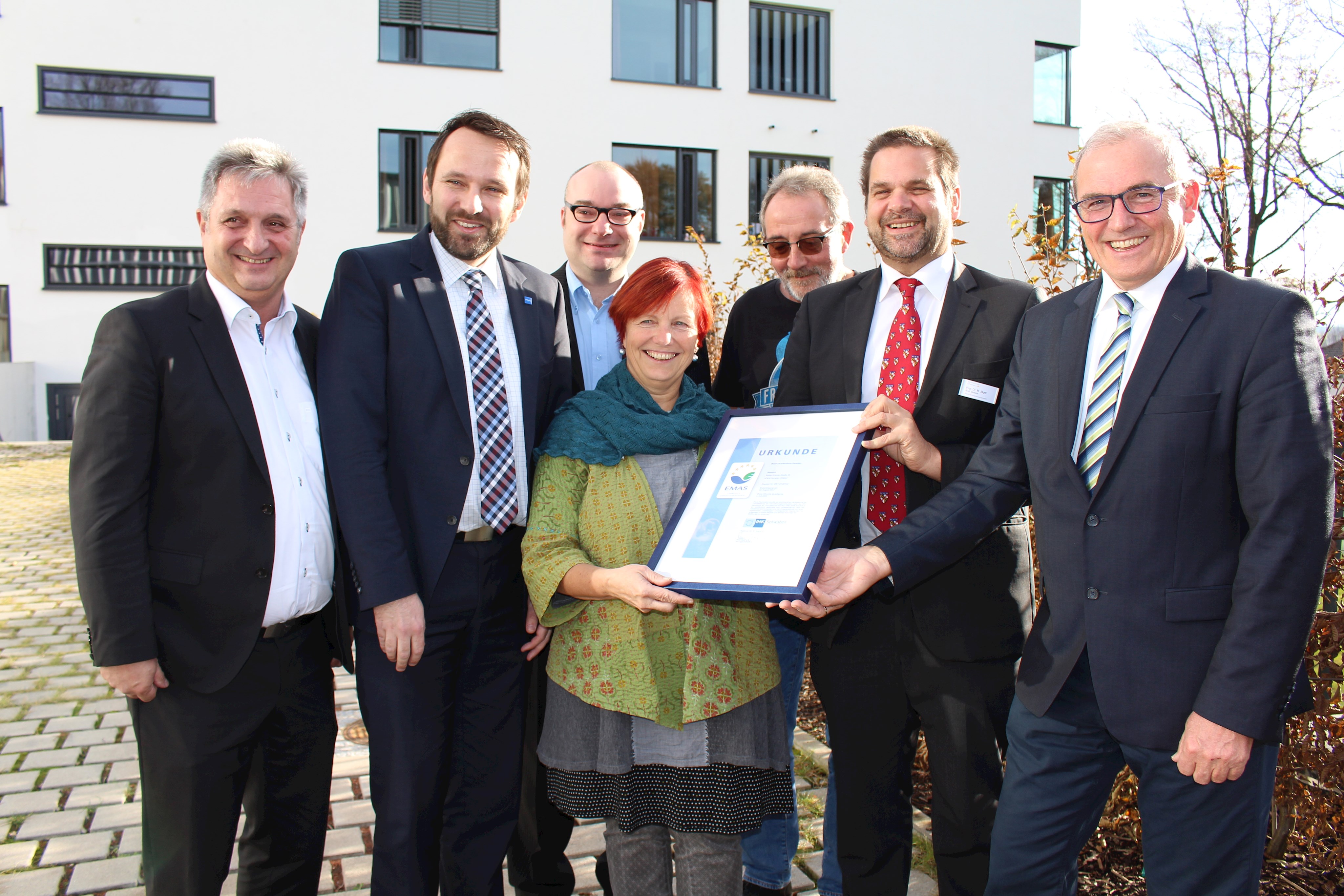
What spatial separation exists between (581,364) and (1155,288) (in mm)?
2173

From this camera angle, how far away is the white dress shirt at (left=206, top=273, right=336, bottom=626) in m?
2.72

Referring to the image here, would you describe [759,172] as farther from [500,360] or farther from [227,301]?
[227,301]

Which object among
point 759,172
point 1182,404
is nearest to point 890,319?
point 1182,404

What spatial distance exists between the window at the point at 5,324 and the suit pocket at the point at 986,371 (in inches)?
755

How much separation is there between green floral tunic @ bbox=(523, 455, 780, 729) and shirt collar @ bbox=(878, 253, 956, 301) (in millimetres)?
1045

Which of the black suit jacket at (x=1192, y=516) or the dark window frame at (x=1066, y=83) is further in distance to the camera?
the dark window frame at (x=1066, y=83)

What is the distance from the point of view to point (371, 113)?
56.4 feet

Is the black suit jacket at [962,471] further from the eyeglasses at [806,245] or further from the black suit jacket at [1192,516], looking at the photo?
the eyeglasses at [806,245]

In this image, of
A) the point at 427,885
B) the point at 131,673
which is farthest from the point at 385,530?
the point at 427,885

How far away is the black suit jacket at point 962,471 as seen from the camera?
2.75 metres

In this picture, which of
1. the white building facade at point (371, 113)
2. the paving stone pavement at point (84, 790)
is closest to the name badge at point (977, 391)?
the paving stone pavement at point (84, 790)

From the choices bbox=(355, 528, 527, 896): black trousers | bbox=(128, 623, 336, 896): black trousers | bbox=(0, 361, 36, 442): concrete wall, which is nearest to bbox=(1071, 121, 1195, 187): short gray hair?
bbox=(355, 528, 527, 896): black trousers

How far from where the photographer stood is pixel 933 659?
9.05ft

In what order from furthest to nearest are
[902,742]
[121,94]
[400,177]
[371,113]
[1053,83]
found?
[1053,83]
[400,177]
[371,113]
[121,94]
[902,742]
